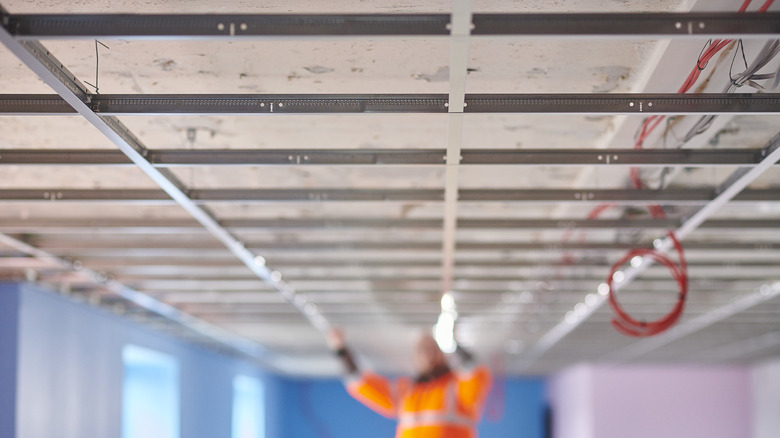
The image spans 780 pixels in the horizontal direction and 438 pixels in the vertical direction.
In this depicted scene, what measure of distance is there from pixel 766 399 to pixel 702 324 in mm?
3539

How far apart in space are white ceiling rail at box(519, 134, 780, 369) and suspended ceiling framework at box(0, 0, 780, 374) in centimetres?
2

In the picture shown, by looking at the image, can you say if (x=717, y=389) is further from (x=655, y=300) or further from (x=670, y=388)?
(x=655, y=300)

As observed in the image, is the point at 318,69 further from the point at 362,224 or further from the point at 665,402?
the point at 665,402

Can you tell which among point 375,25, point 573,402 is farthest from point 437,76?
point 573,402

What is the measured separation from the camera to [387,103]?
9.93ft

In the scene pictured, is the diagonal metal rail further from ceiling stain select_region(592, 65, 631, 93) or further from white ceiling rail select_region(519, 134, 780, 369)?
white ceiling rail select_region(519, 134, 780, 369)

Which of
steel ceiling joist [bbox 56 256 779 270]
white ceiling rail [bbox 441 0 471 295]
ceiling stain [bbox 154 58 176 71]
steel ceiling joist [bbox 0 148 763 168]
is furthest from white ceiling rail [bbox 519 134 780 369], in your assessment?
ceiling stain [bbox 154 58 176 71]

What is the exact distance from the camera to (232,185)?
4.43 meters

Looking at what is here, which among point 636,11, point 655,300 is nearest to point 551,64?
point 636,11

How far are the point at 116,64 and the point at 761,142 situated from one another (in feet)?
9.30

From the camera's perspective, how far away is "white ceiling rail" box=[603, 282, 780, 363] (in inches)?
260

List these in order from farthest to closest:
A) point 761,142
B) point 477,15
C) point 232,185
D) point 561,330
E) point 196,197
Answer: point 561,330, point 232,185, point 196,197, point 761,142, point 477,15

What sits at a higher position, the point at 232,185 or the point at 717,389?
the point at 232,185

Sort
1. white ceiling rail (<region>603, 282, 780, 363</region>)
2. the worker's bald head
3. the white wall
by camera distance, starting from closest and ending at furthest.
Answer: the worker's bald head
white ceiling rail (<region>603, 282, 780, 363</region>)
the white wall
